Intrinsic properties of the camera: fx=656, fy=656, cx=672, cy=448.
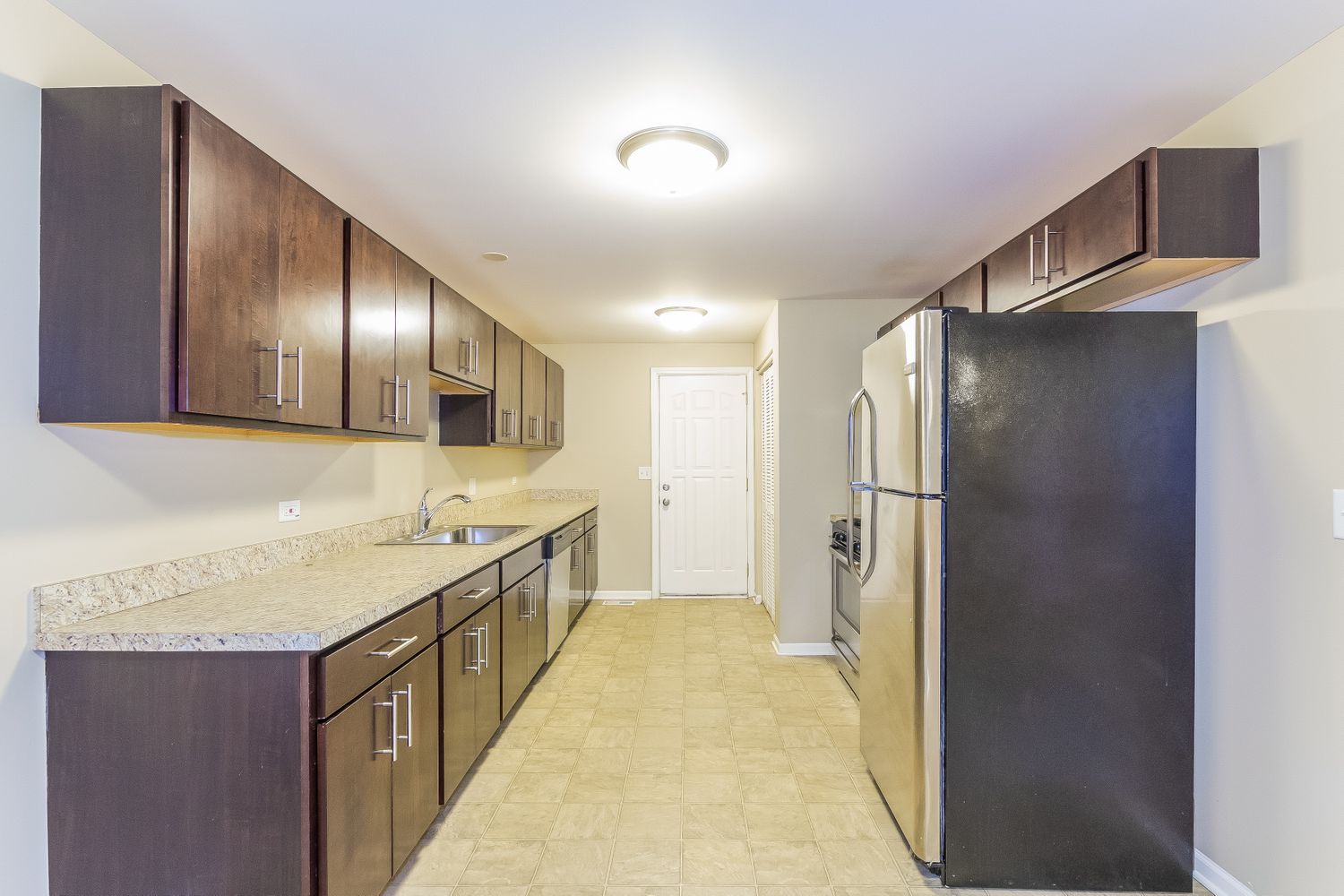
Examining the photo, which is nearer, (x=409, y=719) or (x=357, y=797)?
(x=357, y=797)

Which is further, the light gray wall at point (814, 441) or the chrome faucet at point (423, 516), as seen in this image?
the light gray wall at point (814, 441)

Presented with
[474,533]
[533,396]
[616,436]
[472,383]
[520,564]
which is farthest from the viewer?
[616,436]

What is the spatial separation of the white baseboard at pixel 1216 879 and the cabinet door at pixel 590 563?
3.76 m

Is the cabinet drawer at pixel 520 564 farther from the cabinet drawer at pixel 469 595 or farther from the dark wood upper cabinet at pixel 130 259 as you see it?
the dark wood upper cabinet at pixel 130 259

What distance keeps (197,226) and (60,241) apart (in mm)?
288

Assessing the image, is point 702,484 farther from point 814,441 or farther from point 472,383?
point 472,383

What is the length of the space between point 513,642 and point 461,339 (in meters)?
1.47

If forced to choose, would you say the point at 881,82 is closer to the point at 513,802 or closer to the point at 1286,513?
the point at 1286,513

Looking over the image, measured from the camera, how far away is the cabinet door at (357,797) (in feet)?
5.02

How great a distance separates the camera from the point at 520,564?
315 cm

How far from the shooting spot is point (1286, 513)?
5.54 ft

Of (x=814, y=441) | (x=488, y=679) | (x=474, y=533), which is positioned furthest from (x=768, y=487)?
(x=488, y=679)

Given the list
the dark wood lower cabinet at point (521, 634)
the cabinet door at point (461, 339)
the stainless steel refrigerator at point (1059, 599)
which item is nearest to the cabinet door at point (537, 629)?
the dark wood lower cabinet at point (521, 634)

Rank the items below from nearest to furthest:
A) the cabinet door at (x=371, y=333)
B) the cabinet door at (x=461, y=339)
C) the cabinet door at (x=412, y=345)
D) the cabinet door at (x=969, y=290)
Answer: the cabinet door at (x=371, y=333) < the cabinet door at (x=412, y=345) < the cabinet door at (x=969, y=290) < the cabinet door at (x=461, y=339)
